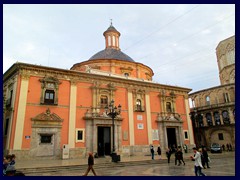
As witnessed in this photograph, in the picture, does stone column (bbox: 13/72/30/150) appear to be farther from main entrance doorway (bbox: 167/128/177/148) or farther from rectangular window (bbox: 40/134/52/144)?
main entrance doorway (bbox: 167/128/177/148)

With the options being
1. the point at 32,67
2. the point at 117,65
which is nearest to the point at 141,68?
the point at 117,65

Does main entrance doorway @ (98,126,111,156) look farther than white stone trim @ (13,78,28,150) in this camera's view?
Yes

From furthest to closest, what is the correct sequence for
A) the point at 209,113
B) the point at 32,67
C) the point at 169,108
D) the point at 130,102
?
the point at 209,113 → the point at 169,108 → the point at 130,102 → the point at 32,67

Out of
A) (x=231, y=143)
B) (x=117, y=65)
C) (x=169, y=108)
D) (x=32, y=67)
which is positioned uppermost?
→ (x=117, y=65)

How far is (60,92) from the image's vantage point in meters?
18.0

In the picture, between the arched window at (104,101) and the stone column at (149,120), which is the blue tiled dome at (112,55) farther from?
the arched window at (104,101)

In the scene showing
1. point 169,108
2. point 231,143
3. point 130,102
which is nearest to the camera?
point 130,102

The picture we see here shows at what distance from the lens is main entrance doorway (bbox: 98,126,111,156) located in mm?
18875

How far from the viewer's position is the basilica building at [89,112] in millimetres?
16047

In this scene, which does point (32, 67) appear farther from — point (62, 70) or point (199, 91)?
point (199, 91)

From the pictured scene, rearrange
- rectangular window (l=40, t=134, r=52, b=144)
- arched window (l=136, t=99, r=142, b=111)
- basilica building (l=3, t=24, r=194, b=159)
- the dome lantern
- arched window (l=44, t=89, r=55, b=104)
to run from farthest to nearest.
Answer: the dome lantern, arched window (l=136, t=99, r=142, b=111), arched window (l=44, t=89, r=55, b=104), rectangular window (l=40, t=134, r=52, b=144), basilica building (l=3, t=24, r=194, b=159)

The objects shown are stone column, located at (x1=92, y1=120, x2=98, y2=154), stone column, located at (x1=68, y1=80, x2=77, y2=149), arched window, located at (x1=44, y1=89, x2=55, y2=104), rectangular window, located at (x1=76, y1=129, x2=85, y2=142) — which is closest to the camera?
stone column, located at (x1=68, y1=80, x2=77, y2=149)

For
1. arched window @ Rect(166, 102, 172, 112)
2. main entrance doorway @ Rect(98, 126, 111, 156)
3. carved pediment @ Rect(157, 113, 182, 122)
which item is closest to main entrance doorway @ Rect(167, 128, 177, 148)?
carved pediment @ Rect(157, 113, 182, 122)

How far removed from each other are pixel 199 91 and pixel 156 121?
54.1 ft
